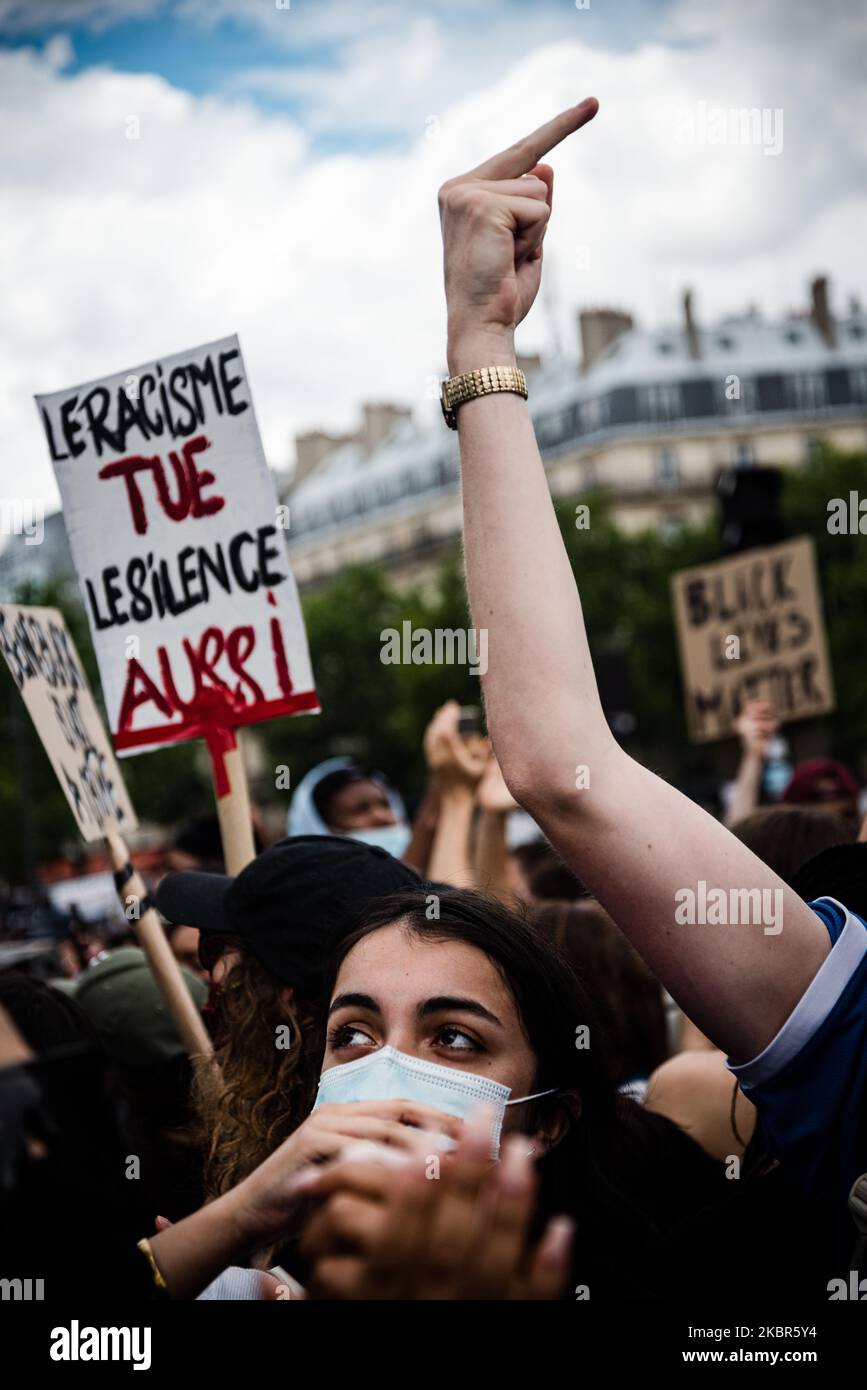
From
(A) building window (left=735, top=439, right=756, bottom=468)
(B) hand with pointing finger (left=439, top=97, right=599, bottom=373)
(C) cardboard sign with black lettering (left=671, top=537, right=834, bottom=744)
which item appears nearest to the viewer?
(B) hand with pointing finger (left=439, top=97, right=599, bottom=373)

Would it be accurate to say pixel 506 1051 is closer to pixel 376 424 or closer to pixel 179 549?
pixel 179 549

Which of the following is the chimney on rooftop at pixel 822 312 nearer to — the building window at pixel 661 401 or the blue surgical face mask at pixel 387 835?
the building window at pixel 661 401

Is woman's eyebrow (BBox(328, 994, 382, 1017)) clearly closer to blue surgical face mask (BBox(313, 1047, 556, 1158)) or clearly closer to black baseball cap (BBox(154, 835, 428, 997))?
blue surgical face mask (BBox(313, 1047, 556, 1158))

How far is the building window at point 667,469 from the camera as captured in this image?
54719 millimetres

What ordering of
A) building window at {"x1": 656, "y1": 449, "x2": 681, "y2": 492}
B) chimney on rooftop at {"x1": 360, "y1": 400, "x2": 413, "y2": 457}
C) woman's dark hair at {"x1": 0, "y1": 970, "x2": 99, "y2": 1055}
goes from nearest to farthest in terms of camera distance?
1. woman's dark hair at {"x1": 0, "y1": 970, "x2": 99, "y2": 1055}
2. building window at {"x1": 656, "y1": 449, "x2": 681, "y2": 492}
3. chimney on rooftop at {"x1": 360, "y1": 400, "x2": 413, "y2": 457}

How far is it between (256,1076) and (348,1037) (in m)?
0.64

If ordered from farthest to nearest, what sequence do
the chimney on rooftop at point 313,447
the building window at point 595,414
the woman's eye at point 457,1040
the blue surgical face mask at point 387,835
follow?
the chimney on rooftop at point 313,447, the building window at point 595,414, the blue surgical face mask at point 387,835, the woman's eye at point 457,1040

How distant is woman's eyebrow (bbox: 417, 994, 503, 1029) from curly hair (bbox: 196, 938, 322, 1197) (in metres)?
0.56

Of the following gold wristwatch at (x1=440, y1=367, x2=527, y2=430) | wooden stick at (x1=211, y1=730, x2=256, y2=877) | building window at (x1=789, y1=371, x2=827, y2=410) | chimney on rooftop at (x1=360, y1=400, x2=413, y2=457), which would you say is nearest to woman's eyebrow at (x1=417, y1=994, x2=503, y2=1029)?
gold wristwatch at (x1=440, y1=367, x2=527, y2=430)

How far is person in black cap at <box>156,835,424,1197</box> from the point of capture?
7.93ft

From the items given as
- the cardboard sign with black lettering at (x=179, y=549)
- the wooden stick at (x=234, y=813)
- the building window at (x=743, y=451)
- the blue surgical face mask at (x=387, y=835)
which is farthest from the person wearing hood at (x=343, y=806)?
the building window at (x=743, y=451)

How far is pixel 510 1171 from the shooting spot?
110 centimetres

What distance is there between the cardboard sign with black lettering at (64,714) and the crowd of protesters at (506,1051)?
76 centimetres

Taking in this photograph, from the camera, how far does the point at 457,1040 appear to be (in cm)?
189
